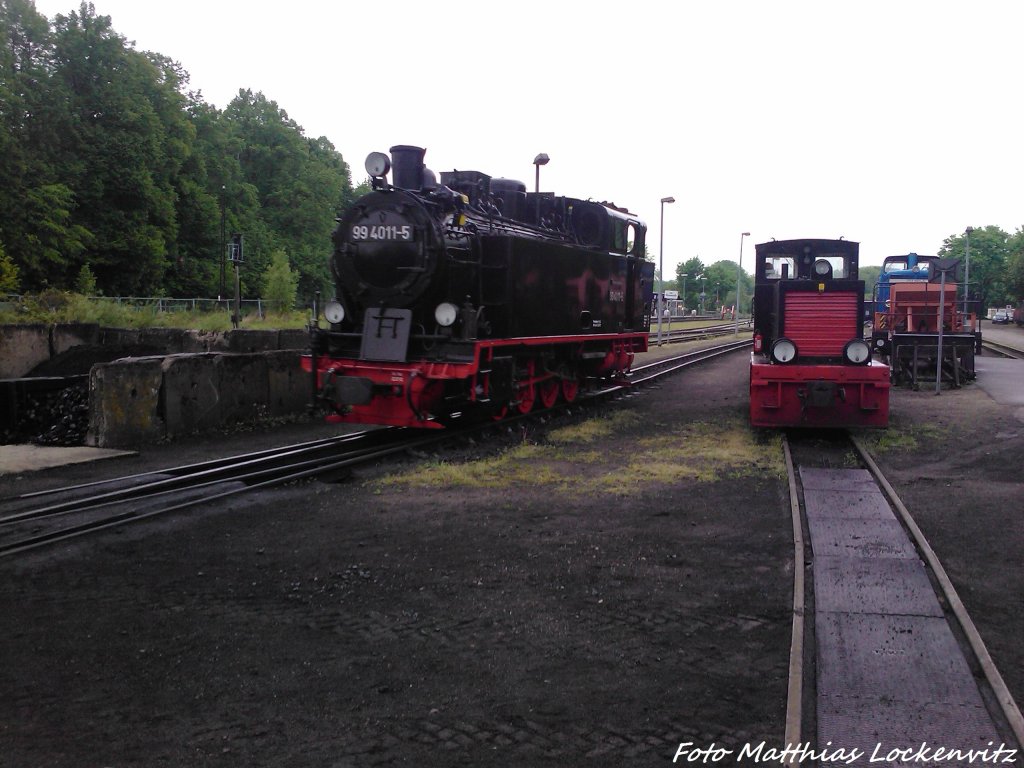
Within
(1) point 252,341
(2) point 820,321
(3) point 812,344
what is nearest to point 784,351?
(3) point 812,344

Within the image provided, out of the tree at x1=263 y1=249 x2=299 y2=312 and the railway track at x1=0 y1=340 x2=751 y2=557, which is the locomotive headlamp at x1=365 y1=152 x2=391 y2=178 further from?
the tree at x1=263 y1=249 x2=299 y2=312

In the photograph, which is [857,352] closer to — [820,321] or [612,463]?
[820,321]

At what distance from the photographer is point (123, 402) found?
10484 mm

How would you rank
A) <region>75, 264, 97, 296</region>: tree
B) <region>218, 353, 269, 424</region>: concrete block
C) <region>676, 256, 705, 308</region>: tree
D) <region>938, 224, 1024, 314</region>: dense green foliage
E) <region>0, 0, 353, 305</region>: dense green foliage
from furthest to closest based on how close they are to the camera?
<region>676, 256, 705, 308</region>: tree → <region>938, 224, 1024, 314</region>: dense green foliage → <region>0, 0, 353, 305</region>: dense green foliage → <region>75, 264, 97, 296</region>: tree → <region>218, 353, 269, 424</region>: concrete block

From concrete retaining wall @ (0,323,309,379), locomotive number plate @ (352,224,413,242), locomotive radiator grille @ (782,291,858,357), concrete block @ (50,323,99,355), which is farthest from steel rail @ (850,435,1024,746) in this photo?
concrete block @ (50,323,99,355)

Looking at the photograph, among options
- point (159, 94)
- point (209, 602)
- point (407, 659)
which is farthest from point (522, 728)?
point (159, 94)

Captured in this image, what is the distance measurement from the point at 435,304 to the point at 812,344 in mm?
5708

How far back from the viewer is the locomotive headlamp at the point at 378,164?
406 inches

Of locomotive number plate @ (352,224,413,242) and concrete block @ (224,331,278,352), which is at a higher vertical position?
locomotive number plate @ (352,224,413,242)

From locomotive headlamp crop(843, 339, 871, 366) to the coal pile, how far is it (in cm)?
1087

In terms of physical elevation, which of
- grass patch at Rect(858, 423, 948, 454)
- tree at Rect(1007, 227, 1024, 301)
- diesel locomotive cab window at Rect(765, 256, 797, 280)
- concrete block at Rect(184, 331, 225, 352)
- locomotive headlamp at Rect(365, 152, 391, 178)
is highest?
tree at Rect(1007, 227, 1024, 301)

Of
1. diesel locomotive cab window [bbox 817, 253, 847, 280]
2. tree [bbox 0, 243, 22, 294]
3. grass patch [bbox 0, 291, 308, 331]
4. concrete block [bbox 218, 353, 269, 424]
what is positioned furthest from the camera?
tree [bbox 0, 243, 22, 294]

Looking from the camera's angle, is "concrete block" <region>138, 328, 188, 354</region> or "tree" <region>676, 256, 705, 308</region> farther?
"tree" <region>676, 256, 705, 308</region>

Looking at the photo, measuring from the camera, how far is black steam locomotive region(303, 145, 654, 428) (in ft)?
33.5
